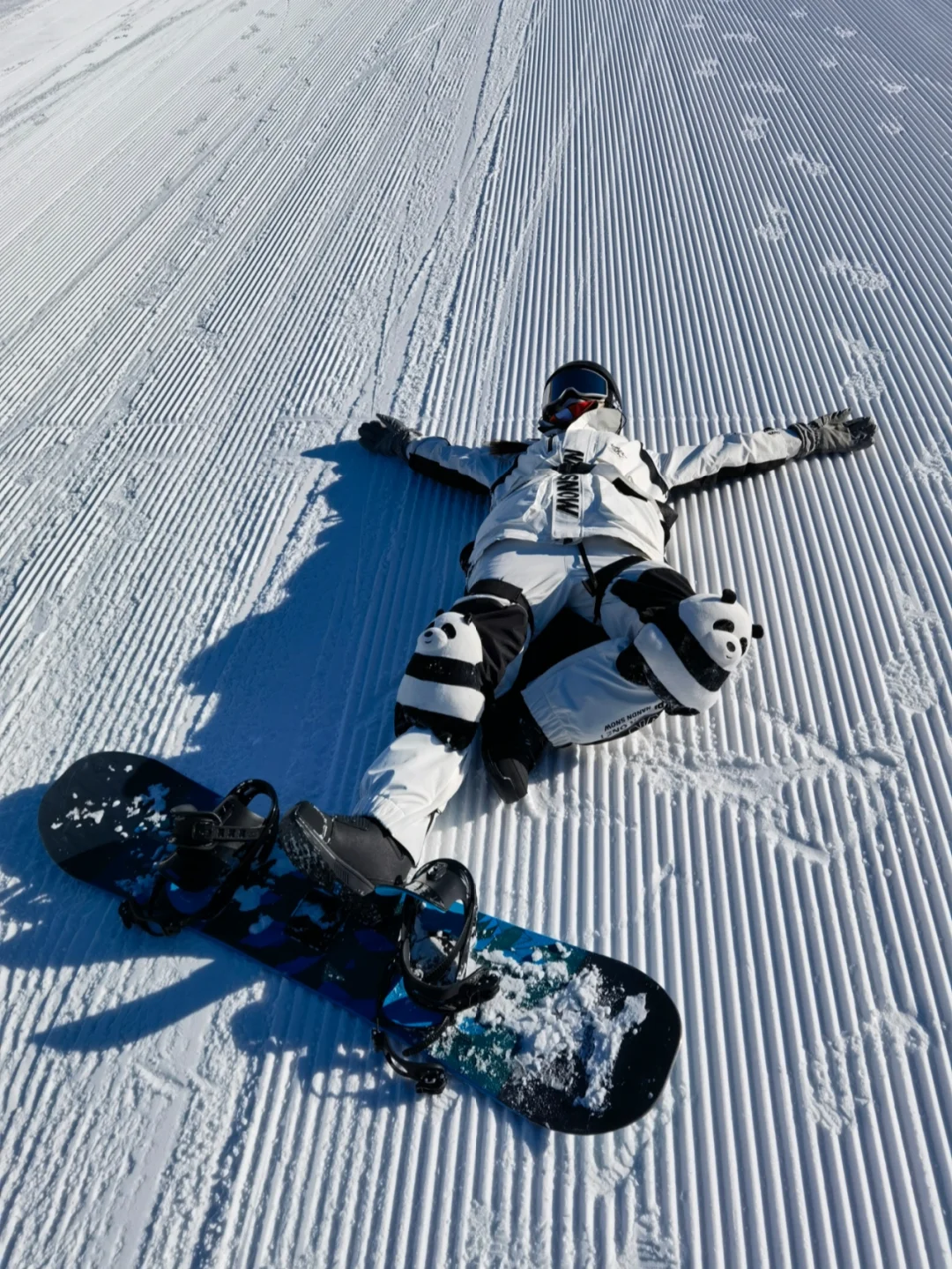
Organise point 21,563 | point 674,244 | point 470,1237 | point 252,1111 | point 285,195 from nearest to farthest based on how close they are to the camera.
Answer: point 470,1237, point 252,1111, point 21,563, point 674,244, point 285,195

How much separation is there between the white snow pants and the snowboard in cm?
28

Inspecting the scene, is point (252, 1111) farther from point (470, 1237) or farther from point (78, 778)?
point (78, 778)

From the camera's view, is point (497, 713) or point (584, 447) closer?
point (497, 713)

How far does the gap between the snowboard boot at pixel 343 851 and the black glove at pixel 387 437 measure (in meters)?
1.73

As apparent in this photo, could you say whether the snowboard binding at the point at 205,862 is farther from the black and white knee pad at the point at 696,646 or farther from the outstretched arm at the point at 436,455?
the outstretched arm at the point at 436,455

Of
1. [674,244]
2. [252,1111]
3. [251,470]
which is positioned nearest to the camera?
[252,1111]

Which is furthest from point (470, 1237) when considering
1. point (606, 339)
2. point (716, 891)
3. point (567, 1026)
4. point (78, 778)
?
point (606, 339)

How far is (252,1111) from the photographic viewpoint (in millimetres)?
1812

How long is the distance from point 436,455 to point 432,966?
1.76 metres

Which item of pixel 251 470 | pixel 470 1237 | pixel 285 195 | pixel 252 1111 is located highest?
pixel 285 195

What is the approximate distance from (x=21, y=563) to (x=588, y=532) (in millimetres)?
1943

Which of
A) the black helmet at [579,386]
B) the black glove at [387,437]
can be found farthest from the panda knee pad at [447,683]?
the black glove at [387,437]

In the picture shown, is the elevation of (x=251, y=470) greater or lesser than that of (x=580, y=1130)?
greater

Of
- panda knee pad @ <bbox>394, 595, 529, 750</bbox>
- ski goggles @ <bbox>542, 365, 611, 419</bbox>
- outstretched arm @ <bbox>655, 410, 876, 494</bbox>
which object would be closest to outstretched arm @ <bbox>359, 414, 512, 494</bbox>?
ski goggles @ <bbox>542, 365, 611, 419</bbox>
